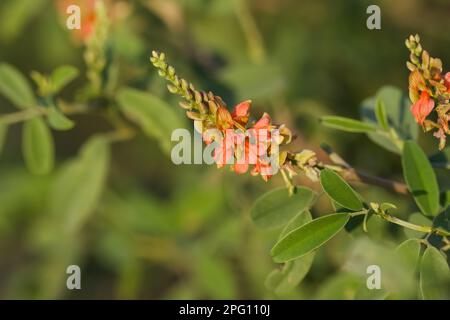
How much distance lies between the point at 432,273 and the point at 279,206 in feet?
0.90

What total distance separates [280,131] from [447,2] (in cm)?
175

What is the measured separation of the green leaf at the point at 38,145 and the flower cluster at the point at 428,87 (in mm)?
790

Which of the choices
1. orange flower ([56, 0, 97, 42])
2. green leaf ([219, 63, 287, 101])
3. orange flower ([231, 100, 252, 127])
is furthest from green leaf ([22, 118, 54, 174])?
orange flower ([231, 100, 252, 127])

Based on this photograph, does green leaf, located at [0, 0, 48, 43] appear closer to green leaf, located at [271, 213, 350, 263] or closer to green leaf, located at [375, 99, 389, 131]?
green leaf, located at [375, 99, 389, 131]

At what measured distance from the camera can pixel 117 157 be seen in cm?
298

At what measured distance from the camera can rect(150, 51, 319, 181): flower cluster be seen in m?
1.05

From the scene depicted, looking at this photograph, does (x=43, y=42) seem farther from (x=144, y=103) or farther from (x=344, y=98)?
(x=144, y=103)

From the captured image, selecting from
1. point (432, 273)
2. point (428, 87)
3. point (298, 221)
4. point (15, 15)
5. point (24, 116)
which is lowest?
point (432, 273)

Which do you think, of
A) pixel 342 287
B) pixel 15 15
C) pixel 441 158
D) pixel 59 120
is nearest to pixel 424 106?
pixel 441 158

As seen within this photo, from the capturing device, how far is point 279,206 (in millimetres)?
1251

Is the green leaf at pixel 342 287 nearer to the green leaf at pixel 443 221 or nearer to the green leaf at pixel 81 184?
the green leaf at pixel 443 221

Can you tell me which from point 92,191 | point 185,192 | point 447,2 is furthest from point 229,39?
point 92,191

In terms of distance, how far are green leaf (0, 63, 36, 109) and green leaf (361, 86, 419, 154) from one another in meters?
0.67

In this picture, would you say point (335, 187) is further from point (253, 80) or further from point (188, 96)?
point (253, 80)
